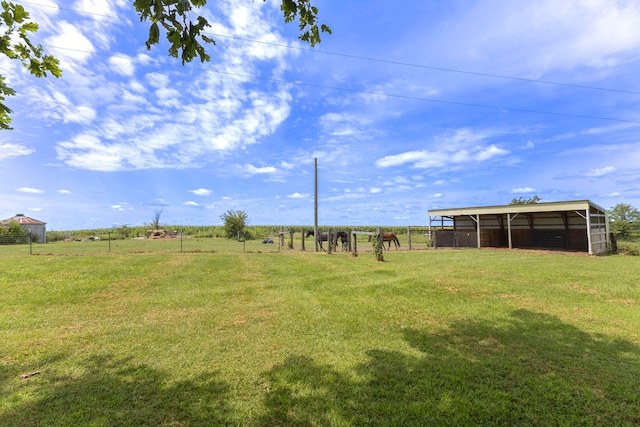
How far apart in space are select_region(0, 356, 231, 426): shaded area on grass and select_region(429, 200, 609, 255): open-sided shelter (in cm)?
2211

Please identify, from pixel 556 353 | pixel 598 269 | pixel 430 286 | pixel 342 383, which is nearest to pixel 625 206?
pixel 598 269

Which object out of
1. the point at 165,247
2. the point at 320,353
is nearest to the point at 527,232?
the point at 320,353

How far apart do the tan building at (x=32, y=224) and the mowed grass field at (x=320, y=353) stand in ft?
126

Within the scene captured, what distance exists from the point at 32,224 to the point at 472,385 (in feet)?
171

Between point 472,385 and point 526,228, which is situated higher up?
point 526,228

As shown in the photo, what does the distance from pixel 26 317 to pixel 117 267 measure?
5025 mm

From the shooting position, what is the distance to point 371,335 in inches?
193

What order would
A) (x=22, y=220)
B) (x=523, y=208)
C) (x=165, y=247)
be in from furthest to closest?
(x=22, y=220), (x=165, y=247), (x=523, y=208)

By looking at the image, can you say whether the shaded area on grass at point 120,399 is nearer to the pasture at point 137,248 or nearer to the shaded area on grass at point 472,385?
the shaded area on grass at point 472,385

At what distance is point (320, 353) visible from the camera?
421cm

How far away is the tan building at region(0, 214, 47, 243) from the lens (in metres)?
36.3

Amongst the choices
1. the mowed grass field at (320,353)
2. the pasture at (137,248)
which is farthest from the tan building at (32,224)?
the mowed grass field at (320,353)

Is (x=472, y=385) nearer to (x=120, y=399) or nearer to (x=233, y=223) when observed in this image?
(x=120, y=399)

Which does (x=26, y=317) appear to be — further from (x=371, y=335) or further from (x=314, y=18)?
(x=314, y=18)
